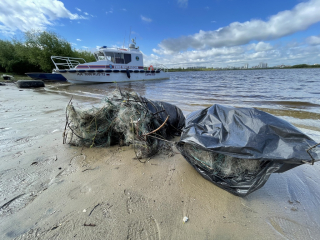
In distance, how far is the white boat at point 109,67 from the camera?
1360 centimetres

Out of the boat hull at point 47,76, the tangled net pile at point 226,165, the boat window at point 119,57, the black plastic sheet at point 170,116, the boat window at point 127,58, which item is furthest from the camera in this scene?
the boat window at point 127,58

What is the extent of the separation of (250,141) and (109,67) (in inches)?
615

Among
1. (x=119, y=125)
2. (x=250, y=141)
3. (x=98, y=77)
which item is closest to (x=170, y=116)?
(x=119, y=125)

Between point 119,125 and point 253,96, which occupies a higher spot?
point 119,125

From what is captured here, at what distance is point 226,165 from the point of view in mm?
1451

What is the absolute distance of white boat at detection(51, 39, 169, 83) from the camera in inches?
535

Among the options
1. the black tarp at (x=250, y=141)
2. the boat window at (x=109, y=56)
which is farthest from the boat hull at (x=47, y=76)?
the black tarp at (x=250, y=141)

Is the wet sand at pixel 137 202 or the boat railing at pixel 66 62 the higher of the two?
the boat railing at pixel 66 62

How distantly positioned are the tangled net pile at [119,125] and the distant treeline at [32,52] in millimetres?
23833

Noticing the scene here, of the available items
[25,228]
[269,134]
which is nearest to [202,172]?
[269,134]

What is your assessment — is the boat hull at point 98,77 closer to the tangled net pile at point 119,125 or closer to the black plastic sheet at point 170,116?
the tangled net pile at point 119,125

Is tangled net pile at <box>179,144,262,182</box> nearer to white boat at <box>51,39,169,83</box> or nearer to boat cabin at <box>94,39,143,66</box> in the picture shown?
white boat at <box>51,39,169,83</box>

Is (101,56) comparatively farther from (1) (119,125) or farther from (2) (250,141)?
(2) (250,141)

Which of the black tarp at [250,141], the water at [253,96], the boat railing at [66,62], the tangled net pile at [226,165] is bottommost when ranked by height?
the water at [253,96]
